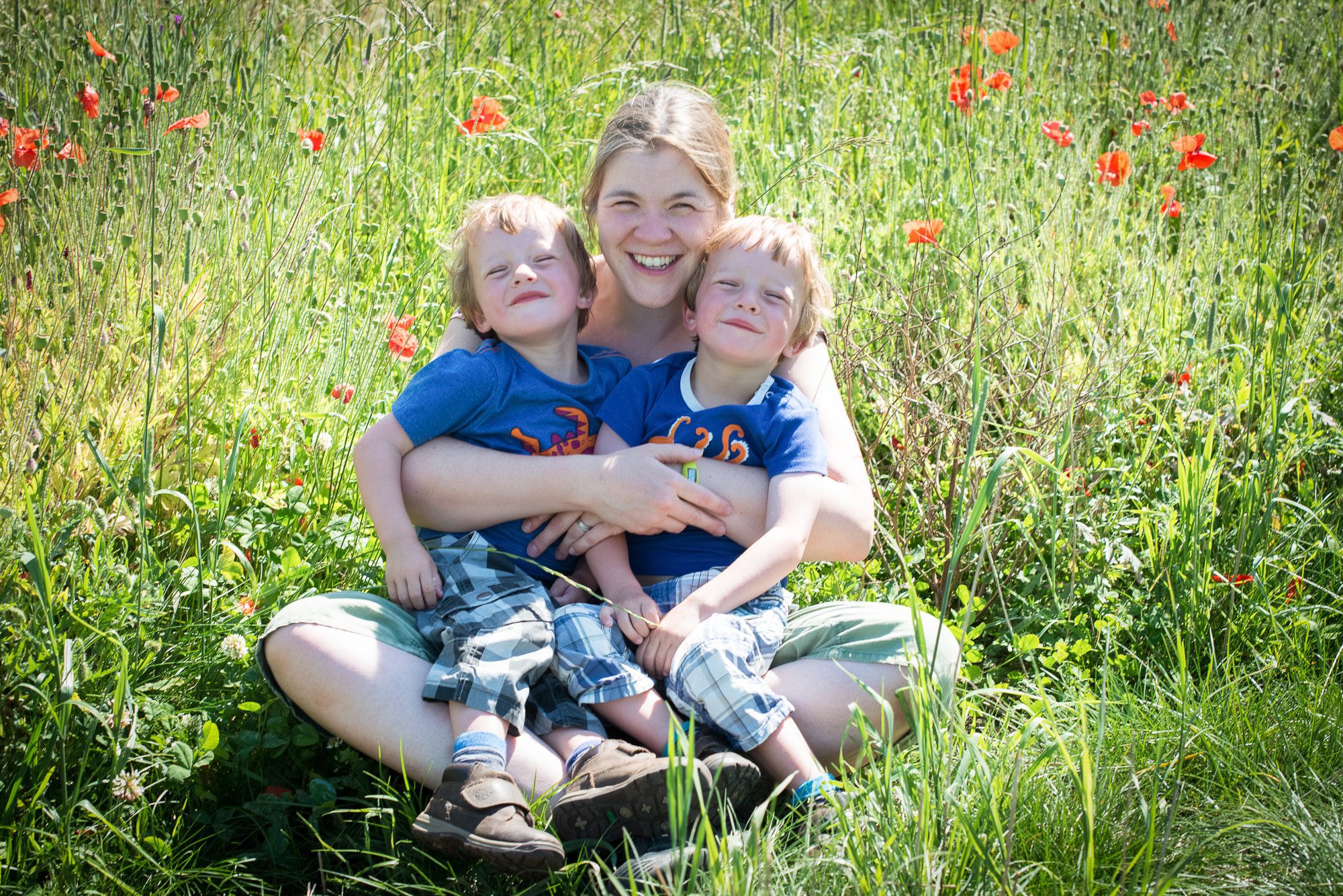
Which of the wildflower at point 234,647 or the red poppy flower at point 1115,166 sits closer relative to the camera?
Result: the wildflower at point 234,647

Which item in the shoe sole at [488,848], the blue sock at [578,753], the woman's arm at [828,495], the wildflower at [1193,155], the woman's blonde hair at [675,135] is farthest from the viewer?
the wildflower at [1193,155]

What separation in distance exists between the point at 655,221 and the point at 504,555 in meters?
0.77

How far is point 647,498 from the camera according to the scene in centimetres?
190

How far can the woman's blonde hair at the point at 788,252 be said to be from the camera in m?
2.07

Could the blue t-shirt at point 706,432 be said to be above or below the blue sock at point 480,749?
above

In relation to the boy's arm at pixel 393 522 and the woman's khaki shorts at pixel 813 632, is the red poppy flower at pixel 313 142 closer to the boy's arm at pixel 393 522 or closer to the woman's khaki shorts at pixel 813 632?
the boy's arm at pixel 393 522

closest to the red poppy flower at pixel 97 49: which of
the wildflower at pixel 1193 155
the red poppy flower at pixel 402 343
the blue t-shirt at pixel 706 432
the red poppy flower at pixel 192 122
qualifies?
the red poppy flower at pixel 192 122

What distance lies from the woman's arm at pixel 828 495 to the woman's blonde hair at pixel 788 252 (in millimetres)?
146

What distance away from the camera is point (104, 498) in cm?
209

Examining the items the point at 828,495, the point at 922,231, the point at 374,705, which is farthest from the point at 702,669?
the point at 922,231

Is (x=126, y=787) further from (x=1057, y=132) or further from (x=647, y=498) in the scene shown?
(x=1057, y=132)

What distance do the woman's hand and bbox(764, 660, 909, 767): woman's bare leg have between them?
0.30 m

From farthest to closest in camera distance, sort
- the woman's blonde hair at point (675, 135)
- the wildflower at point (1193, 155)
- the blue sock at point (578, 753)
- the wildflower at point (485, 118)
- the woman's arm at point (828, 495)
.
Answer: the wildflower at point (485, 118)
the wildflower at point (1193, 155)
the woman's blonde hair at point (675, 135)
the woman's arm at point (828, 495)
the blue sock at point (578, 753)

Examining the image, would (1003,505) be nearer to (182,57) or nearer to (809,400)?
(809,400)
